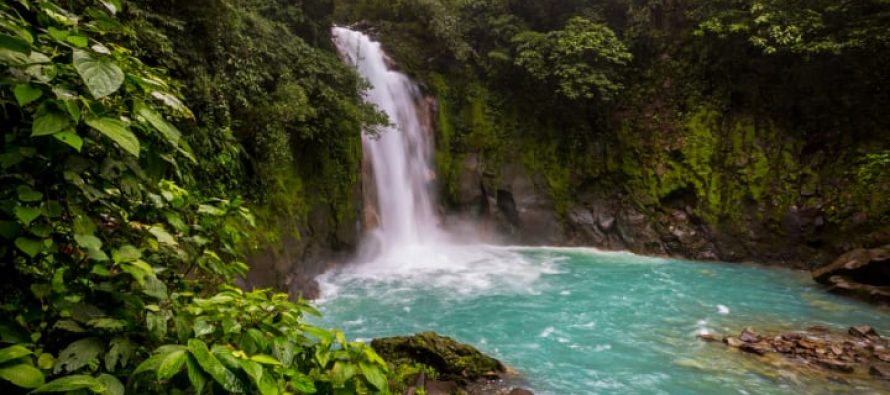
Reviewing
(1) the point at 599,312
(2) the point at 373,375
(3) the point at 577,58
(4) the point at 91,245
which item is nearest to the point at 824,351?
(1) the point at 599,312

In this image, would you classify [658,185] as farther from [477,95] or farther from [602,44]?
[477,95]

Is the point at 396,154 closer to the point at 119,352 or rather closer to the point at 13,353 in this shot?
the point at 119,352

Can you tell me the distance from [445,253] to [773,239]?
336 inches

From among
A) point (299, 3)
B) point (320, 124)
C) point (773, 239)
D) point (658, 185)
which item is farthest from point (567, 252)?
point (299, 3)

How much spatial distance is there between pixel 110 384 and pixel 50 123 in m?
0.76

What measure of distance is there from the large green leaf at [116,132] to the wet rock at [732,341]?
7.73m

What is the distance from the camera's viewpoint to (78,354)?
1.46 meters

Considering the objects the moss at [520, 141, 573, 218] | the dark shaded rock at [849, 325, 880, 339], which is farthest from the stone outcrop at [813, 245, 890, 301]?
the moss at [520, 141, 573, 218]

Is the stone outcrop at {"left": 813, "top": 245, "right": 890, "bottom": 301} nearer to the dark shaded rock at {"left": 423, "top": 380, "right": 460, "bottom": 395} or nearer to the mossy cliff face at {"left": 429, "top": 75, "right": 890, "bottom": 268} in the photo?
the mossy cliff face at {"left": 429, "top": 75, "right": 890, "bottom": 268}

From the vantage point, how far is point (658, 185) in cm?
1395

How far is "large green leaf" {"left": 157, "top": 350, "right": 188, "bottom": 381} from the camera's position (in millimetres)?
1384

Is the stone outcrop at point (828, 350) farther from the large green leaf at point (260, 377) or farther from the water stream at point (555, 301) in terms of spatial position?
the large green leaf at point (260, 377)

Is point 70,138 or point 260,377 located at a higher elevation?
point 70,138

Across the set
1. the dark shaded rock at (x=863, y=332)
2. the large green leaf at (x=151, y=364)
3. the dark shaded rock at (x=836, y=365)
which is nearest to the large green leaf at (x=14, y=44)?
the large green leaf at (x=151, y=364)
